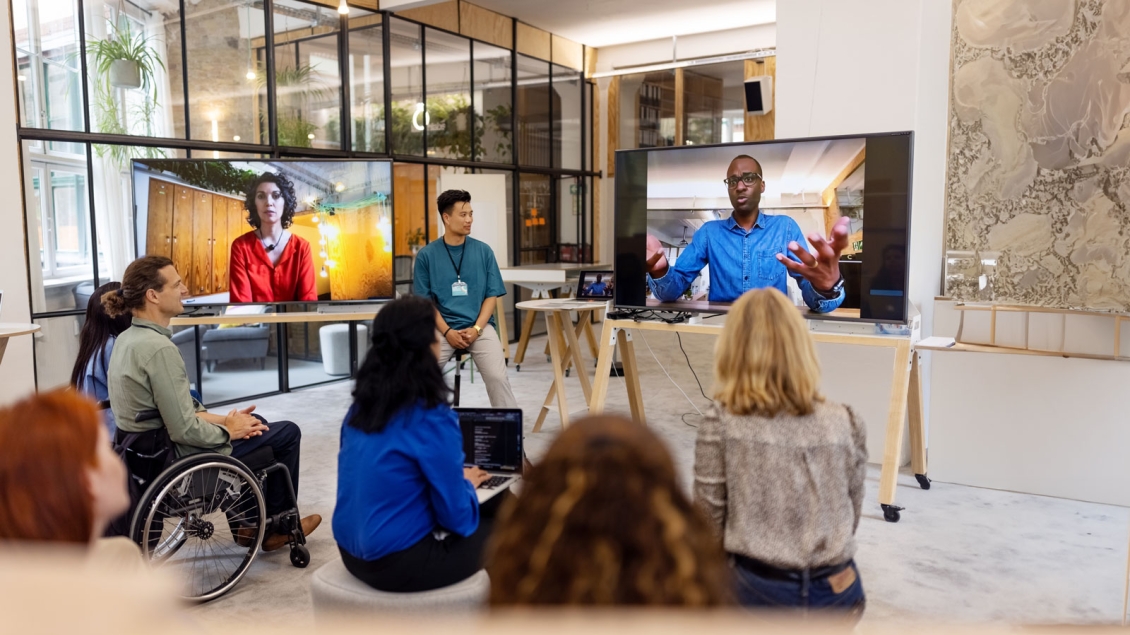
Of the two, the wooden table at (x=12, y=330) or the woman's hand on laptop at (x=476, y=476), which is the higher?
the wooden table at (x=12, y=330)

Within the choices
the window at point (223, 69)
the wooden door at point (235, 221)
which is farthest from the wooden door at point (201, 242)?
the window at point (223, 69)

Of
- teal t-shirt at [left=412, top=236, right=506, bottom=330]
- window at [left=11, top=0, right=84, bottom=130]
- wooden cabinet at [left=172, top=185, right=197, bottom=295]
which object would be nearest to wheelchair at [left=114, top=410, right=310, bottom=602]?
teal t-shirt at [left=412, top=236, right=506, bottom=330]

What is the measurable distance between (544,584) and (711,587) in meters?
0.20

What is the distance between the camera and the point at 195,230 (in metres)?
5.44

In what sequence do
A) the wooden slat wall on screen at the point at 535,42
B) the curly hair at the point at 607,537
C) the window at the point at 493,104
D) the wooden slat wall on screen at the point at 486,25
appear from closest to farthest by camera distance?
1. the curly hair at the point at 607,537
2. the wooden slat wall on screen at the point at 486,25
3. the window at the point at 493,104
4. the wooden slat wall on screen at the point at 535,42

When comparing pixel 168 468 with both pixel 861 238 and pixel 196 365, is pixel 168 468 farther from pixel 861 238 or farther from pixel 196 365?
pixel 196 365

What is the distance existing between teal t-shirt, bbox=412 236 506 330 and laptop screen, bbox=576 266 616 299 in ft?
5.32

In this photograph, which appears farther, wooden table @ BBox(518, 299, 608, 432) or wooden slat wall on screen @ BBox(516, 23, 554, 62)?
wooden slat wall on screen @ BBox(516, 23, 554, 62)

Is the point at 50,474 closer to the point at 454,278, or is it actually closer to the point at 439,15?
the point at 454,278

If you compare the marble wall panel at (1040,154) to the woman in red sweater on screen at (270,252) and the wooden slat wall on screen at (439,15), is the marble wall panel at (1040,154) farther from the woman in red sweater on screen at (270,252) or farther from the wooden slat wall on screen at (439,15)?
the wooden slat wall on screen at (439,15)

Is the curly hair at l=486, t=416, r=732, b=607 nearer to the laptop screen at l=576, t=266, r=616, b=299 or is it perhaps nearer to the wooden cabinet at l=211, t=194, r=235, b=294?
the wooden cabinet at l=211, t=194, r=235, b=294

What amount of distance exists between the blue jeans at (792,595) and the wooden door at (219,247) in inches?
179

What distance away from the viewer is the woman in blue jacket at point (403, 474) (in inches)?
84.7

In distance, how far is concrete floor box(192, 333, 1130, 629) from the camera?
295 centimetres
